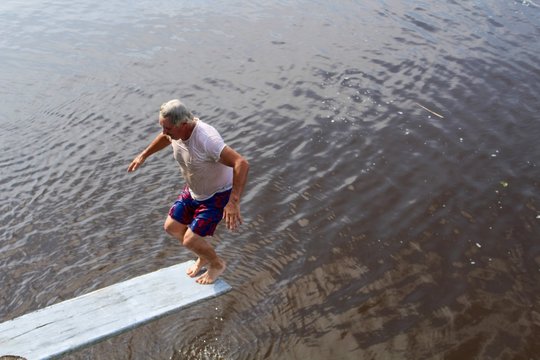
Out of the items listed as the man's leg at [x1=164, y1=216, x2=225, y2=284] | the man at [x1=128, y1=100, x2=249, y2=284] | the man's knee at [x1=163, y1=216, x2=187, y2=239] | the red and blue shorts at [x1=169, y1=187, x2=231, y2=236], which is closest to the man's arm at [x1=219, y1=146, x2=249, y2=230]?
the man at [x1=128, y1=100, x2=249, y2=284]

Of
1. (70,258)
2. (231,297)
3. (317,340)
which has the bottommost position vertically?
(70,258)

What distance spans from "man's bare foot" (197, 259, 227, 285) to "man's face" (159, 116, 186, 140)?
1.39 m

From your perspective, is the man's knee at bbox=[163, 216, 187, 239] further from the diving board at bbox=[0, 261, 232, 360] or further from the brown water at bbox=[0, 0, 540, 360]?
the brown water at bbox=[0, 0, 540, 360]

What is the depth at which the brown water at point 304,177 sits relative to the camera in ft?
17.0

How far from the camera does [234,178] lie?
4.71m

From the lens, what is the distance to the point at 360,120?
874 cm

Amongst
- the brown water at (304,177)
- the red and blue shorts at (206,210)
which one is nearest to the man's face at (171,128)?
the red and blue shorts at (206,210)

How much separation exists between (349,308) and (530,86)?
20.9 ft

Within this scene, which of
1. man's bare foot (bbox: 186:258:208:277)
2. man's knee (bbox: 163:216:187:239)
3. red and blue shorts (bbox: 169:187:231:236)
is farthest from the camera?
man's bare foot (bbox: 186:258:208:277)

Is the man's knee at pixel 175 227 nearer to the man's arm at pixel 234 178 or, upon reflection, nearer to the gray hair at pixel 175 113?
the man's arm at pixel 234 178

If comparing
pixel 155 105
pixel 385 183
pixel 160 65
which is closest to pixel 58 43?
pixel 160 65

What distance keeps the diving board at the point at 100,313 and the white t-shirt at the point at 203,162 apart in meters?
0.87

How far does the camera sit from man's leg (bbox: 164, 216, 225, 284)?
17.3 ft

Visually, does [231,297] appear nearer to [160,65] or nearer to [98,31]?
[160,65]
